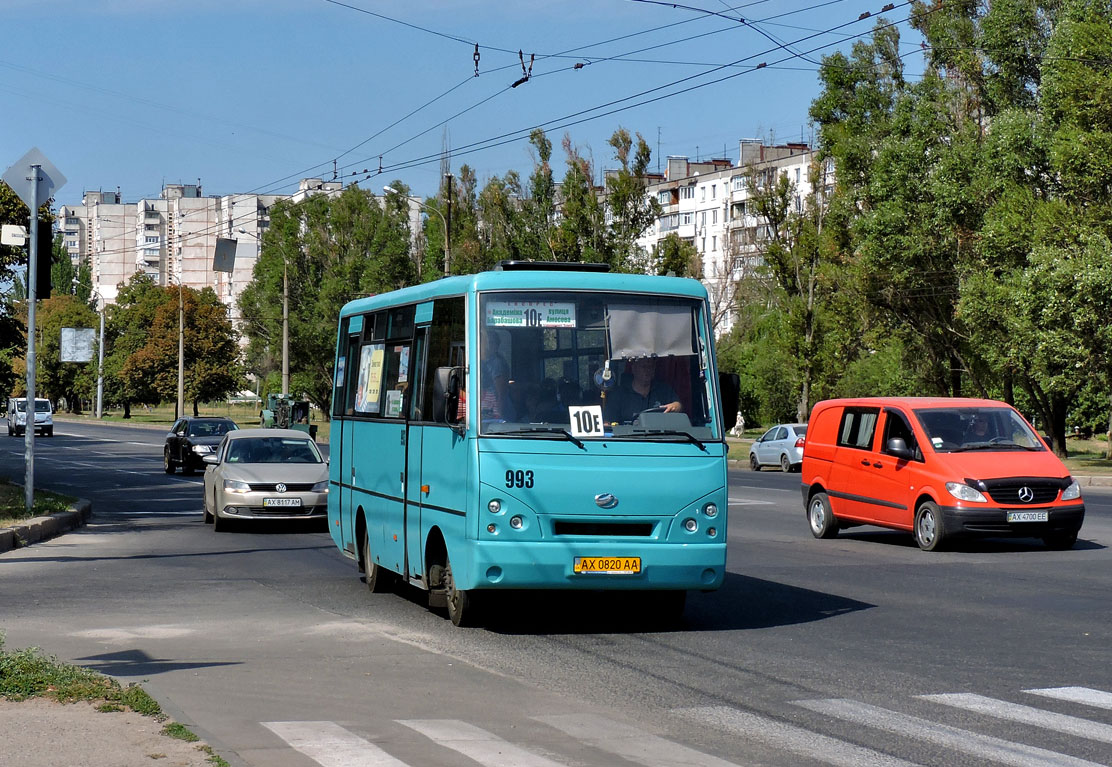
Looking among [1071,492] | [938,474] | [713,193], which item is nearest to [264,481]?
[938,474]

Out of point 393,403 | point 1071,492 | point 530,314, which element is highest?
point 530,314

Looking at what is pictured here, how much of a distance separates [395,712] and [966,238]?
4021cm

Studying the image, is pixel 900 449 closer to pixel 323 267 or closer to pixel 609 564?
pixel 609 564

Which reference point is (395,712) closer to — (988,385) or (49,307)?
(988,385)

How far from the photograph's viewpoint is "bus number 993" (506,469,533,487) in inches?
421

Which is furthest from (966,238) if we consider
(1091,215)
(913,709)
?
(913,709)

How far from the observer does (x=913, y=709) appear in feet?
26.6

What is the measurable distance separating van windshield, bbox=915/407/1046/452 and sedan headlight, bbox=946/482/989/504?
760 mm

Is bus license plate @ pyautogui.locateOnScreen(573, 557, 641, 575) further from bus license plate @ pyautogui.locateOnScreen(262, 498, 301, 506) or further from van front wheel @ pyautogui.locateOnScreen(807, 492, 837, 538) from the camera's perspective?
bus license plate @ pyautogui.locateOnScreen(262, 498, 301, 506)

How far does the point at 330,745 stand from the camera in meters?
6.94

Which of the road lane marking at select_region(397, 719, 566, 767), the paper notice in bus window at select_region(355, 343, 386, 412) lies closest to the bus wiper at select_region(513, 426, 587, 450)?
the paper notice in bus window at select_region(355, 343, 386, 412)

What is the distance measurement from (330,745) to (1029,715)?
3.72m

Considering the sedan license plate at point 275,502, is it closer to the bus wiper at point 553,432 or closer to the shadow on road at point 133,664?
the bus wiper at point 553,432

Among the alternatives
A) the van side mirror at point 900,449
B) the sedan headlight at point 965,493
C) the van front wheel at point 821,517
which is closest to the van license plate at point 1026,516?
the sedan headlight at point 965,493
